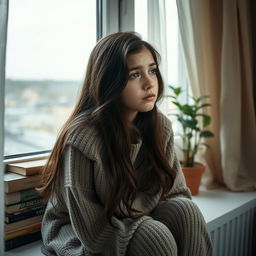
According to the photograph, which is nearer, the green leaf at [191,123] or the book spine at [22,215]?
the book spine at [22,215]

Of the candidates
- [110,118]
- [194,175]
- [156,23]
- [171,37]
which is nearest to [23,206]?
[110,118]

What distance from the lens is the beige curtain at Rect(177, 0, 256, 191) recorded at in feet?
5.85

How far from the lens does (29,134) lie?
1.53 m

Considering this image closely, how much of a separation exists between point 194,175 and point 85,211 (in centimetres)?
80

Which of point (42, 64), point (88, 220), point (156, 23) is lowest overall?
point (88, 220)

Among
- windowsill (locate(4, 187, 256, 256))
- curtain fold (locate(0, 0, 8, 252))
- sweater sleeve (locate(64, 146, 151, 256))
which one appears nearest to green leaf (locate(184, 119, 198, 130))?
windowsill (locate(4, 187, 256, 256))

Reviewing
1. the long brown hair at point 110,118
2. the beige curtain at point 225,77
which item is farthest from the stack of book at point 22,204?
the beige curtain at point 225,77

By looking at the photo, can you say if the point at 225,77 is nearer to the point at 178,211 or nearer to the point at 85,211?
the point at 178,211

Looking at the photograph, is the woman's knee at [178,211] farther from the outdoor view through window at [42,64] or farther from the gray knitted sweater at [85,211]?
the outdoor view through window at [42,64]

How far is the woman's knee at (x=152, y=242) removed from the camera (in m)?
1.02

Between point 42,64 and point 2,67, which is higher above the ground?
point 42,64

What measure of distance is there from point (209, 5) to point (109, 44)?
887 millimetres

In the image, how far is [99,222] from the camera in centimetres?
111

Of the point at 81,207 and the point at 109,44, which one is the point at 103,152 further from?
the point at 109,44
